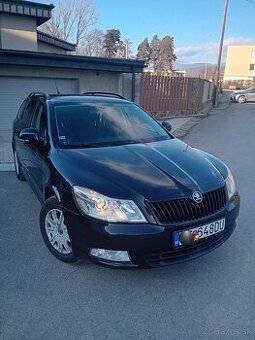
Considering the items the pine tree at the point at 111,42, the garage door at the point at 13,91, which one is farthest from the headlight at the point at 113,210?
the pine tree at the point at 111,42

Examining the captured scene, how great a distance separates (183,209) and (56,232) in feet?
4.53

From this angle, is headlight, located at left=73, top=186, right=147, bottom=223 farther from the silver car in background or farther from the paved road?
the silver car in background

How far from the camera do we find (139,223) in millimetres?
2705

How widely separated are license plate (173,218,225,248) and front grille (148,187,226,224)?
0.10m

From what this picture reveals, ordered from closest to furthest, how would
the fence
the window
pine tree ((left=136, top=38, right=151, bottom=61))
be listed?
the window
the fence
pine tree ((left=136, top=38, right=151, bottom=61))

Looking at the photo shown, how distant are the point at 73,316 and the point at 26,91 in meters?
11.3

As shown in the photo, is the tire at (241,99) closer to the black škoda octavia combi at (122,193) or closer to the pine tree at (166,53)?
the black škoda octavia combi at (122,193)

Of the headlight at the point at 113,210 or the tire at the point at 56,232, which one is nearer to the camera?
the headlight at the point at 113,210

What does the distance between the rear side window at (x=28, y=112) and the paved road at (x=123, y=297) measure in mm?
1844

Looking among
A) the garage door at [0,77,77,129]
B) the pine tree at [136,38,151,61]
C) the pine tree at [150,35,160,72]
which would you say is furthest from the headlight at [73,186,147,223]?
→ the pine tree at [136,38,151,61]

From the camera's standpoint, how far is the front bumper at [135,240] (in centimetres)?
269

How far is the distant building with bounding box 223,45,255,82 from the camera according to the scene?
7794cm

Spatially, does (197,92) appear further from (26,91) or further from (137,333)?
(137,333)

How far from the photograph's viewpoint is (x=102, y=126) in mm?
4102
